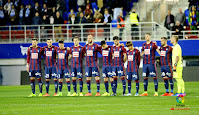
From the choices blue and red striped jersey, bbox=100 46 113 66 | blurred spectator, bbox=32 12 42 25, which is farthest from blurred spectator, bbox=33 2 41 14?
blue and red striped jersey, bbox=100 46 113 66

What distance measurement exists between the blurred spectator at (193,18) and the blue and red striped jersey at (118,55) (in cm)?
1207

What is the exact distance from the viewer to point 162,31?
2952 cm

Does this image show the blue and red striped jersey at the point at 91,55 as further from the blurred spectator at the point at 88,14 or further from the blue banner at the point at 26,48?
the blurred spectator at the point at 88,14


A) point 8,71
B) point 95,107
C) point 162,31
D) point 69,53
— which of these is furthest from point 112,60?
point 8,71

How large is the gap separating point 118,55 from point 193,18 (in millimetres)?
12294

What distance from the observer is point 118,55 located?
17922 millimetres

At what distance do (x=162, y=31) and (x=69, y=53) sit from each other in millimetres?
12264

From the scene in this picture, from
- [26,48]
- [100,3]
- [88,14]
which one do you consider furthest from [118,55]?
[100,3]

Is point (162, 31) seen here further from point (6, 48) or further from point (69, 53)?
point (69, 53)

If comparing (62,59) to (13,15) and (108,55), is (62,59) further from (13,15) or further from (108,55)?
(13,15)

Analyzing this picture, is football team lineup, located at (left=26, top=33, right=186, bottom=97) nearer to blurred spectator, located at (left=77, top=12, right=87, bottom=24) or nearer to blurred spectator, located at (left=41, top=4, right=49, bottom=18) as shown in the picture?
blurred spectator, located at (left=77, top=12, right=87, bottom=24)

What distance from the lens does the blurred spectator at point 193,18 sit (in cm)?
2895

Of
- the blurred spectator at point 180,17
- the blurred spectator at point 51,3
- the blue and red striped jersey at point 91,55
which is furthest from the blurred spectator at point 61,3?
the blue and red striped jersey at point 91,55

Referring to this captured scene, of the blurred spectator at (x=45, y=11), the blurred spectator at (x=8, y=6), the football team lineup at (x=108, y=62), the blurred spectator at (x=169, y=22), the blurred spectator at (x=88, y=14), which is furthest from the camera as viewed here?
the blurred spectator at (x=8, y=6)
